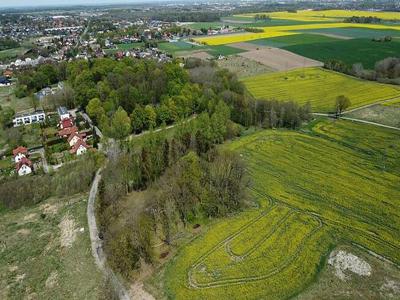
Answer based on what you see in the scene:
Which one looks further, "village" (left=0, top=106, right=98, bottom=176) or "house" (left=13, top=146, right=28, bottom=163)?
"house" (left=13, top=146, right=28, bottom=163)

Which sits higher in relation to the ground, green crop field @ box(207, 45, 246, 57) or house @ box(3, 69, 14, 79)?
green crop field @ box(207, 45, 246, 57)

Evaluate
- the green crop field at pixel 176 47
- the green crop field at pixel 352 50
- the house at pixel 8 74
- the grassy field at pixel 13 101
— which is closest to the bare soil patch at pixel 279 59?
the green crop field at pixel 352 50

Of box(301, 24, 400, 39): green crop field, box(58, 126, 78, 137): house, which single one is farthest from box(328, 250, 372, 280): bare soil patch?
box(301, 24, 400, 39): green crop field

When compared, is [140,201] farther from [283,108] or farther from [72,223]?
[283,108]

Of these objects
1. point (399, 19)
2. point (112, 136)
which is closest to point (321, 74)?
point (112, 136)

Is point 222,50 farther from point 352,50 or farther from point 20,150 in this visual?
point 20,150

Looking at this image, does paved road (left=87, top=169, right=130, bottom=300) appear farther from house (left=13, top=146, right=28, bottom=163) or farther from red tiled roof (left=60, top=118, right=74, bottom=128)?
red tiled roof (left=60, top=118, right=74, bottom=128)

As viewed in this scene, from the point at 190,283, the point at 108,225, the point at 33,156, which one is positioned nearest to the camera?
the point at 190,283

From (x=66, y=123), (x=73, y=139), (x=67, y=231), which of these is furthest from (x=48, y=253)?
(x=66, y=123)
